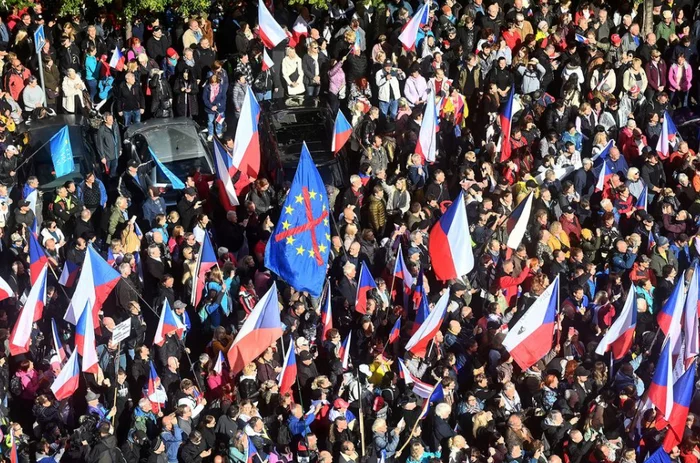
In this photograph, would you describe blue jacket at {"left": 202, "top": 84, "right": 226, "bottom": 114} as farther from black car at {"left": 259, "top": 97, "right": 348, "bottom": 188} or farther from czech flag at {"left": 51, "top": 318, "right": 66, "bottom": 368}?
czech flag at {"left": 51, "top": 318, "right": 66, "bottom": 368}

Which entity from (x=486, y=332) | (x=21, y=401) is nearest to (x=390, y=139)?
(x=486, y=332)

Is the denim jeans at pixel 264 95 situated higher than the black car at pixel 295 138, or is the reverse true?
the denim jeans at pixel 264 95

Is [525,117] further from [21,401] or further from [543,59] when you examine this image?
[21,401]

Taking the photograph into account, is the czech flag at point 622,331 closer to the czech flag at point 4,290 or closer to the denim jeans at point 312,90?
the czech flag at point 4,290

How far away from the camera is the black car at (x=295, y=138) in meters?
28.6

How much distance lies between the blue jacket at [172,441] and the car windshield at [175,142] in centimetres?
745

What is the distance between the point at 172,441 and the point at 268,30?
977 centimetres

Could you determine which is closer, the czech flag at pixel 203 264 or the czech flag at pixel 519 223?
the czech flag at pixel 203 264

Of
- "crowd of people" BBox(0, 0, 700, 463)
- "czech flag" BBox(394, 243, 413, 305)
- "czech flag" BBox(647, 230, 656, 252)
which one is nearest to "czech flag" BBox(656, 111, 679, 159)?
"crowd of people" BBox(0, 0, 700, 463)

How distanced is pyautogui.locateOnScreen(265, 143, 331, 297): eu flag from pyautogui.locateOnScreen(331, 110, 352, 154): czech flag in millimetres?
4391

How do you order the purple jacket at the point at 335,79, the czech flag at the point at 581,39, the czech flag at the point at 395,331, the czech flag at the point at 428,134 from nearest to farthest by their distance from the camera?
the czech flag at the point at 395,331, the czech flag at the point at 428,134, the purple jacket at the point at 335,79, the czech flag at the point at 581,39

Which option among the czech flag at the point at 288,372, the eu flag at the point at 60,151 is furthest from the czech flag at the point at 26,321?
the eu flag at the point at 60,151

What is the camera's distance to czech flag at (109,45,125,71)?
3050cm

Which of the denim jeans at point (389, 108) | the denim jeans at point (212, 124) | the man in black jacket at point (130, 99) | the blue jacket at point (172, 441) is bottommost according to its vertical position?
the blue jacket at point (172, 441)
